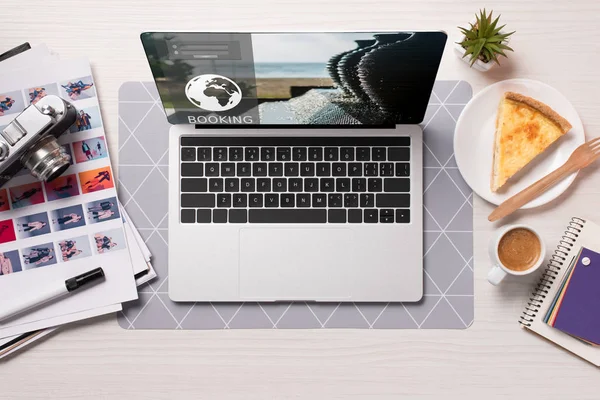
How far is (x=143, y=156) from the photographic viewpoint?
3.35 ft

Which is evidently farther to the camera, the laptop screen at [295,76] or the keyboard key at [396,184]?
the keyboard key at [396,184]

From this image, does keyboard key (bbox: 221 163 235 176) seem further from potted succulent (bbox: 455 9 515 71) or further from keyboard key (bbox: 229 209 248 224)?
potted succulent (bbox: 455 9 515 71)

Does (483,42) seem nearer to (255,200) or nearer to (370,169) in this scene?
(370,169)

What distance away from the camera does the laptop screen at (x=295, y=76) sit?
800mm

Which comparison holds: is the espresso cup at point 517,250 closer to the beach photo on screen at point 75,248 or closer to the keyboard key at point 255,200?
the keyboard key at point 255,200

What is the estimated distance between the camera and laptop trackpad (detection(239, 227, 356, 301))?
3.22ft

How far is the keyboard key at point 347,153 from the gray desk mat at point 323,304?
0.15 meters

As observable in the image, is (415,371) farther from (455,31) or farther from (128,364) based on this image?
(455,31)

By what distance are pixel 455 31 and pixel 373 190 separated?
0.35 m

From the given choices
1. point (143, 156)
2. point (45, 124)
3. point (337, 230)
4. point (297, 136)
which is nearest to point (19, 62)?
point (45, 124)

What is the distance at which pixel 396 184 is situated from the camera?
0.98 m

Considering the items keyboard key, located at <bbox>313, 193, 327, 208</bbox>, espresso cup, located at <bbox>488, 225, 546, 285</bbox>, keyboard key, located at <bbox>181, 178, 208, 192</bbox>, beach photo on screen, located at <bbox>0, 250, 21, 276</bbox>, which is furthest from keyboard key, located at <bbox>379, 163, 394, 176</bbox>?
beach photo on screen, located at <bbox>0, 250, 21, 276</bbox>

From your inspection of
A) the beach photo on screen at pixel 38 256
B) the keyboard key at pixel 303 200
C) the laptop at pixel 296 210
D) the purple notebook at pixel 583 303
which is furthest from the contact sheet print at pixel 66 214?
the purple notebook at pixel 583 303

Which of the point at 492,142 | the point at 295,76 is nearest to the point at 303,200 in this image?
the point at 295,76
